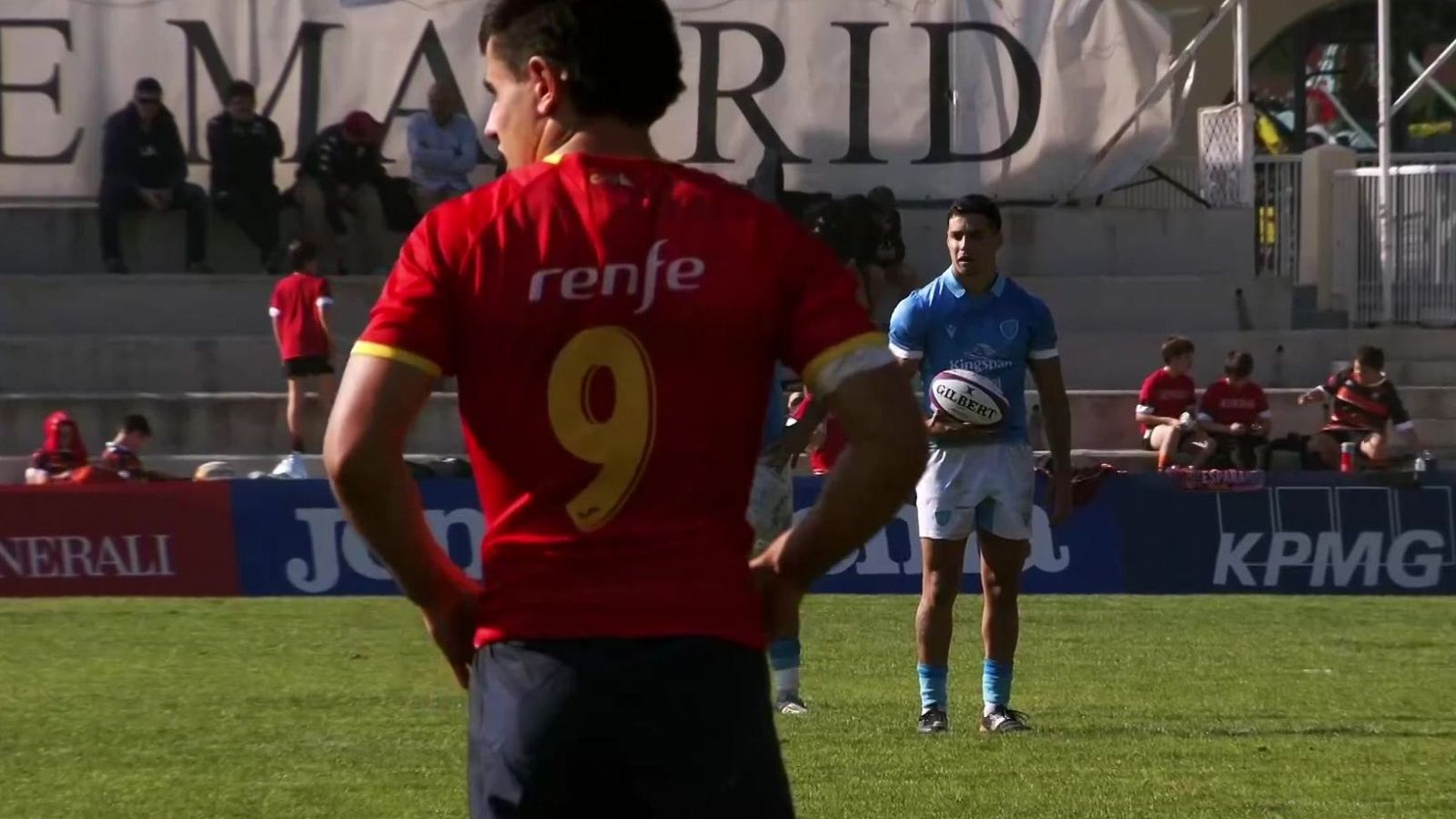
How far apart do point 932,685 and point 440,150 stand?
14.4 m

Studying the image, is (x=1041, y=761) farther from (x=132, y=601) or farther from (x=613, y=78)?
(x=132, y=601)

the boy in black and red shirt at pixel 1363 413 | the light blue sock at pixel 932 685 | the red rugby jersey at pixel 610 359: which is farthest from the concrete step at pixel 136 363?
the red rugby jersey at pixel 610 359

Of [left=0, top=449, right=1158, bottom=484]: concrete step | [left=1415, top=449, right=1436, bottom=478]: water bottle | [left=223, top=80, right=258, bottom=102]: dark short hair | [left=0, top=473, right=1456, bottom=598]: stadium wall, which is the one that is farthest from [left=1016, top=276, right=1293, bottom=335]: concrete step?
[left=223, top=80, right=258, bottom=102]: dark short hair

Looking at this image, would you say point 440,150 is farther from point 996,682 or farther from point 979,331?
point 996,682

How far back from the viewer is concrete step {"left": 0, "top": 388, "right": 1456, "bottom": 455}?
2172 cm

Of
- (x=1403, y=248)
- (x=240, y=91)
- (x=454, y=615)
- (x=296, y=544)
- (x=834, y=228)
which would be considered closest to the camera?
(x=454, y=615)

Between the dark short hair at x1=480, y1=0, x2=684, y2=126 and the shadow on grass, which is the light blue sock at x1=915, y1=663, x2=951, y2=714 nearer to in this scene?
the shadow on grass

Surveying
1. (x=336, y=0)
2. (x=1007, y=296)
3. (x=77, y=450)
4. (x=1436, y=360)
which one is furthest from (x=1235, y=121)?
(x=1007, y=296)

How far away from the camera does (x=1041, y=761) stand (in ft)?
29.3

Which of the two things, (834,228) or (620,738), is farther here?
(834,228)

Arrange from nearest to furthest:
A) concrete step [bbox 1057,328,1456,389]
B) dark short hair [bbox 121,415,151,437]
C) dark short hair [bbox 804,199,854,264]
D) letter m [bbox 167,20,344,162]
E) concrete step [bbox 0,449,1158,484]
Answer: dark short hair [bbox 121,415,151,437] < concrete step [bbox 0,449,1158,484] < dark short hair [bbox 804,199,854,264] < concrete step [bbox 1057,328,1456,389] < letter m [bbox 167,20,344,162]

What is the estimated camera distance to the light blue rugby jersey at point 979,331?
9625 mm

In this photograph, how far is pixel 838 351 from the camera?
3.40 meters

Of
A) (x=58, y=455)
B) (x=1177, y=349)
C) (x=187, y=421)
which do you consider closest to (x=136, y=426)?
→ (x=58, y=455)
